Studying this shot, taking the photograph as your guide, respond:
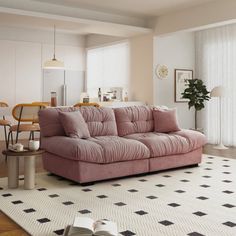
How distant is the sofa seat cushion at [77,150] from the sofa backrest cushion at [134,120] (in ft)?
3.60

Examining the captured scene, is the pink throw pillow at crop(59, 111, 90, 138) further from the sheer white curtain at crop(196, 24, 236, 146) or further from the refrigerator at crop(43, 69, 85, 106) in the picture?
the refrigerator at crop(43, 69, 85, 106)

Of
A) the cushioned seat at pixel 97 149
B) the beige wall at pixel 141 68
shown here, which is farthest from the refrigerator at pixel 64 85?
the cushioned seat at pixel 97 149

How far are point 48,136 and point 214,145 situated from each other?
4.24 meters

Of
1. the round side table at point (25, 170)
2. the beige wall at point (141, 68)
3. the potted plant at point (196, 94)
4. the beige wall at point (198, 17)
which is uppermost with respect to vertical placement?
the beige wall at point (198, 17)

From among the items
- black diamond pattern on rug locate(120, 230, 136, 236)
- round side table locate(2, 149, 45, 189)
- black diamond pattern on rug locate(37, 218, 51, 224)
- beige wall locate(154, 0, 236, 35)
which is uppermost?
beige wall locate(154, 0, 236, 35)

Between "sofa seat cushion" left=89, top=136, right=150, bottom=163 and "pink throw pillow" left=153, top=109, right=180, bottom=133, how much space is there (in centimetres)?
93

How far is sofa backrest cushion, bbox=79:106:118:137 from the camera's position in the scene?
5.07m

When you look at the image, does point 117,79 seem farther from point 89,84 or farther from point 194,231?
point 194,231

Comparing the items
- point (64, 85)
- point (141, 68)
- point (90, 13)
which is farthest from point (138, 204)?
point (64, 85)

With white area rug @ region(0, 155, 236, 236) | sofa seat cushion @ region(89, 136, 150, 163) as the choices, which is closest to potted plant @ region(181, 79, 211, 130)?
white area rug @ region(0, 155, 236, 236)

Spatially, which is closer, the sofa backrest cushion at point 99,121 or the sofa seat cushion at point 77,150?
the sofa seat cushion at point 77,150

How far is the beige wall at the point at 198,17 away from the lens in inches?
247

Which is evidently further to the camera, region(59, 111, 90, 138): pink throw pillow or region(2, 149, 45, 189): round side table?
region(59, 111, 90, 138): pink throw pillow

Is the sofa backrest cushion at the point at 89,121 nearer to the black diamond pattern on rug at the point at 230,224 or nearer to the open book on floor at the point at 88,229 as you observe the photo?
the open book on floor at the point at 88,229
